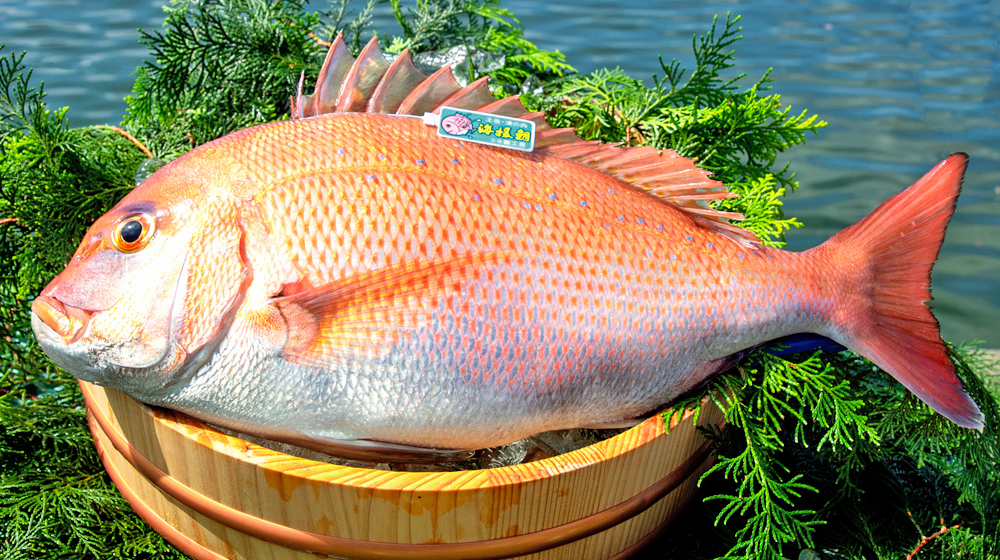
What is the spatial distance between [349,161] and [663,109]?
3.52 feet

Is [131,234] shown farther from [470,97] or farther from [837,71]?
[837,71]

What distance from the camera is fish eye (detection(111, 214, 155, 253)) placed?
120 cm

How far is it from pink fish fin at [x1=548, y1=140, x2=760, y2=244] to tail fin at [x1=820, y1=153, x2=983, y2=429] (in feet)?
0.72

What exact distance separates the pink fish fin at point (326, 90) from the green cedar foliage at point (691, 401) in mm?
606

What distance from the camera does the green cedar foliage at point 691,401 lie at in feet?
4.76

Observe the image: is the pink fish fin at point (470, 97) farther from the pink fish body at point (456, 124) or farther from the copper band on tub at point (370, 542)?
the copper band on tub at point (370, 542)

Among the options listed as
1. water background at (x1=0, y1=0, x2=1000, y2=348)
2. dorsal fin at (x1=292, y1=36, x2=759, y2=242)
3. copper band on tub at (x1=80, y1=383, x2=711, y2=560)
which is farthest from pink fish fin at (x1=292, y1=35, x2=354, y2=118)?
water background at (x1=0, y1=0, x2=1000, y2=348)

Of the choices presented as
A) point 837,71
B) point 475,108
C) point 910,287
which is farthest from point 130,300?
point 837,71

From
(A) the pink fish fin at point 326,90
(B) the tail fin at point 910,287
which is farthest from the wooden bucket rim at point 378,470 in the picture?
(A) the pink fish fin at point 326,90

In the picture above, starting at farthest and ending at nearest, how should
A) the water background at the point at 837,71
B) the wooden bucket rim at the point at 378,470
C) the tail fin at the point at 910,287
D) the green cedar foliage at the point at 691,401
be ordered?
the water background at the point at 837,71
the green cedar foliage at the point at 691,401
the tail fin at the point at 910,287
the wooden bucket rim at the point at 378,470

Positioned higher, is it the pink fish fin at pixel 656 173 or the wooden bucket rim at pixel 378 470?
the pink fish fin at pixel 656 173

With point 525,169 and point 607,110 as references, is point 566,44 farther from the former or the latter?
point 525,169

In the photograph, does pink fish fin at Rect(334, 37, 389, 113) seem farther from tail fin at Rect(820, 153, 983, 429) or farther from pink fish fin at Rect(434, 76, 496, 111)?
tail fin at Rect(820, 153, 983, 429)

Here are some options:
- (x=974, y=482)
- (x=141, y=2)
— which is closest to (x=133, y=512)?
(x=974, y=482)
